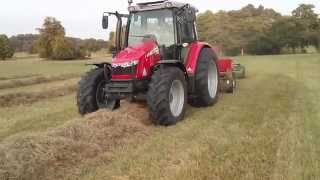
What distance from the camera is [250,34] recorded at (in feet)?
172

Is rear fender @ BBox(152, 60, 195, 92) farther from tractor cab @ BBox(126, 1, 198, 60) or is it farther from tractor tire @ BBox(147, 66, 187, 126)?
tractor cab @ BBox(126, 1, 198, 60)

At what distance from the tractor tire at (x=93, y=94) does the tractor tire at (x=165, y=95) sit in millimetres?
1207

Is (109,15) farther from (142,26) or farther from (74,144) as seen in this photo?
(74,144)

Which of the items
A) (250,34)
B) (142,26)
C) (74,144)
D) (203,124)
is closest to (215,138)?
(203,124)

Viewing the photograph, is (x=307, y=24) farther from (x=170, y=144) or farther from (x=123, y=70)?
(x=170, y=144)

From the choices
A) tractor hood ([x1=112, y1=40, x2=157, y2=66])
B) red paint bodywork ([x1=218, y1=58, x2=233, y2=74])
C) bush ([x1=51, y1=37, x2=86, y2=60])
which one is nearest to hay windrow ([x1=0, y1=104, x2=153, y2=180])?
tractor hood ([x1=112, y1=40, x2=157, y2=66])

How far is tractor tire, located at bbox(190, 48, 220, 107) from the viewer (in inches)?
428

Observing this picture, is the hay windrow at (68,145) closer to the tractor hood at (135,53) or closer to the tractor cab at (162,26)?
the tractor hood at (135,53)

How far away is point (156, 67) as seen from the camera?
9.67m

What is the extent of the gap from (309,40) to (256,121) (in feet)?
152

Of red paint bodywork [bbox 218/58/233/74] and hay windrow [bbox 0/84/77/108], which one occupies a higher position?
red paint bodywork [bbox 218/58/233/74]

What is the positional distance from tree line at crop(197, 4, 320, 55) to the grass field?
37582 mm

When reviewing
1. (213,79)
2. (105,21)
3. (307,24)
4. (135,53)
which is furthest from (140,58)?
(307,24)

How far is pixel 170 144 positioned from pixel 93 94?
2.78 m
